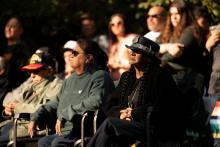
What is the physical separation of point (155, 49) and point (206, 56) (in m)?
1.79

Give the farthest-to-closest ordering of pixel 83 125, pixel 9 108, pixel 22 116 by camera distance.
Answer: pixel 9 108 → pixel 22 116 → pixel 83 125

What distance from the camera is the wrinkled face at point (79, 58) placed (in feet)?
37.3

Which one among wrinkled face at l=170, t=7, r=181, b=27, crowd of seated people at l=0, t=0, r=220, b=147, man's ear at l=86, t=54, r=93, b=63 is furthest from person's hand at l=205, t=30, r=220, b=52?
man's ear at l=86, t=54, r=93, b=63

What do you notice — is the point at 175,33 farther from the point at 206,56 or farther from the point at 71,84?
the point at 71,84

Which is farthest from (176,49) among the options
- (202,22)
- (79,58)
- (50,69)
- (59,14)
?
(59,14)

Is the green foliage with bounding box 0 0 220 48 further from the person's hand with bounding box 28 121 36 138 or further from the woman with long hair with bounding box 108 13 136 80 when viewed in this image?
the person's hand with bounding box 28 121 36 138

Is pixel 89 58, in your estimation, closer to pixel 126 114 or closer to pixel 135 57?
pixel 135 57

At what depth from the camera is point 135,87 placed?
10.4 meters

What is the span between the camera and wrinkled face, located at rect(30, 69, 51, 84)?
12453 mm

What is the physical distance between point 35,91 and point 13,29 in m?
2.54

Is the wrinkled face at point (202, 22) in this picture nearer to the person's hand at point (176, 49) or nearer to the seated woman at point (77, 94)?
the person's hand at point (176, 49)

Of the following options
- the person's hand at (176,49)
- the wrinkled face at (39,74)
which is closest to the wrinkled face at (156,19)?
the person's hand at (176,49)

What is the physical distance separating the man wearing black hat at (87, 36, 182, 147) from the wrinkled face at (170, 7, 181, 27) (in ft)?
5.92

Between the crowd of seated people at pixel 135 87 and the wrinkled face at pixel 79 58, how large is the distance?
0.04ft
